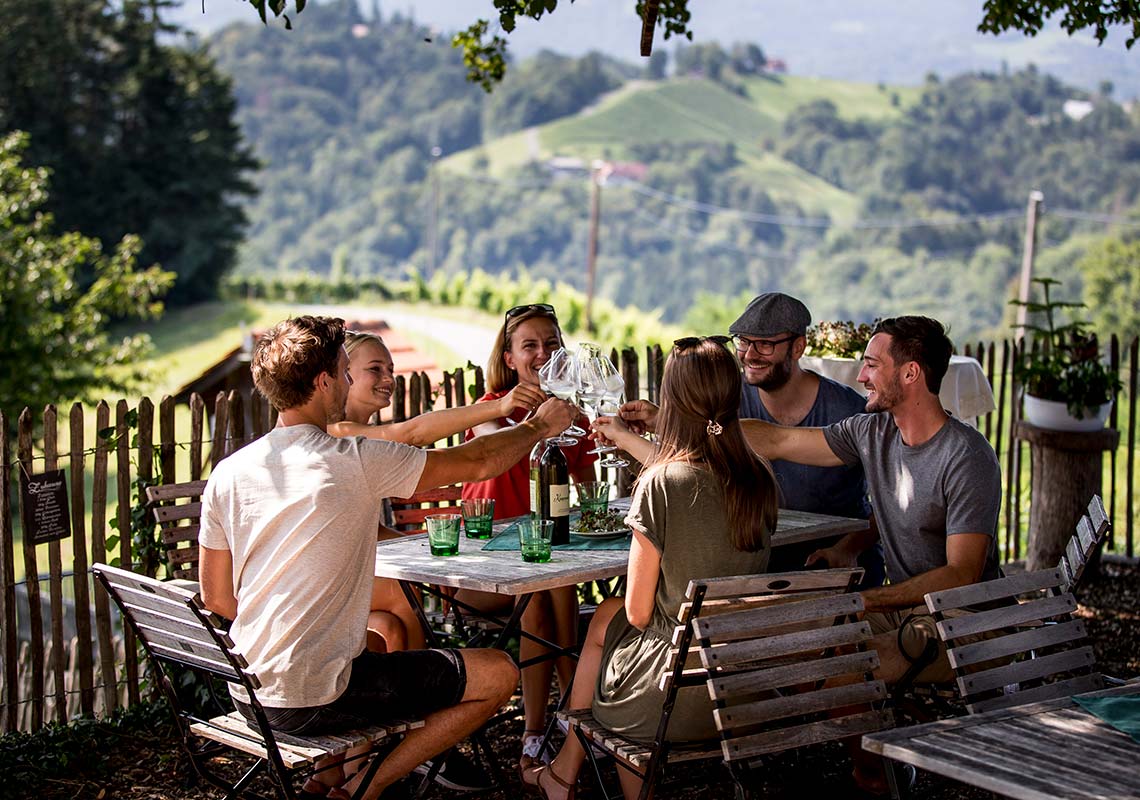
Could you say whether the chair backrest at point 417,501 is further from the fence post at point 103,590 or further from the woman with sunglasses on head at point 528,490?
the fence post at point 103,590

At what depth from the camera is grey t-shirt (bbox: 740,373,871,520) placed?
4.37 m

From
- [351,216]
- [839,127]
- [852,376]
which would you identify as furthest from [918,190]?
[852,376]

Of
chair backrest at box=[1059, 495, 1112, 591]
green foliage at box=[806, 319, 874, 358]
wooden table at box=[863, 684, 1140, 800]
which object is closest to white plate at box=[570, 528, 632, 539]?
chair backrest at box=[1059, 495, 1112, 591]

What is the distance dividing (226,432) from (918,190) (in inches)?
3108

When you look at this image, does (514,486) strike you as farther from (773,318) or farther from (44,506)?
(44,506)

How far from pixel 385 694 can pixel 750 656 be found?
903 mm

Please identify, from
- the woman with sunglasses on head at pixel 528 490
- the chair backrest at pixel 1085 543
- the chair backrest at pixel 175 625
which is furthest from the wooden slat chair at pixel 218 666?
the chair backrest at pixel 1085 543

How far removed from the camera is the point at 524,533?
138 inches

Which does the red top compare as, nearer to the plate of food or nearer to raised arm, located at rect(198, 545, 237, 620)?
the plate of food

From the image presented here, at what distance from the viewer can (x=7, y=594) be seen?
179 inches

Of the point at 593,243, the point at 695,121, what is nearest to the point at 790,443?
the point at 593,243

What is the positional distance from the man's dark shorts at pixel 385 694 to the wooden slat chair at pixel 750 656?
383mm

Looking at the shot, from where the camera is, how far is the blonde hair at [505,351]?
177 inches

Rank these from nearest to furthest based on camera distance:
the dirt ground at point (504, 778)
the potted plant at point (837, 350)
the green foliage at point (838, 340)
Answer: the dirt ground at point (504, 778), the potted plant at point (837, 350), the green foliage at point (838, 340)
